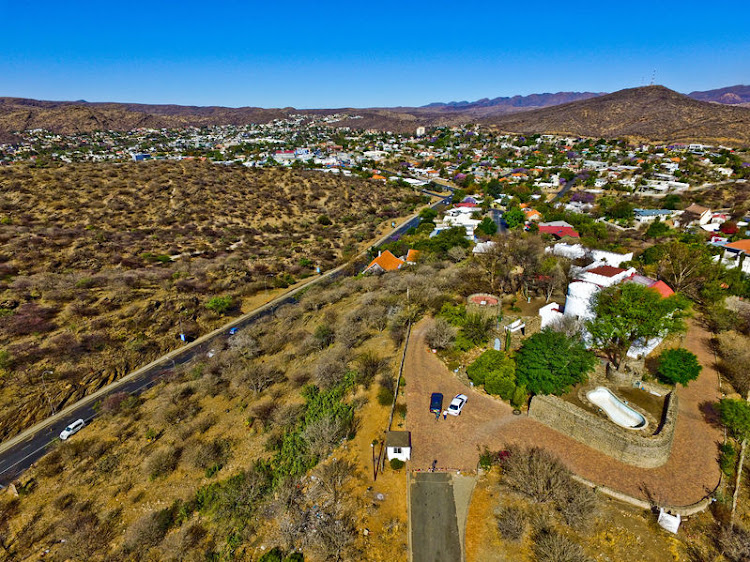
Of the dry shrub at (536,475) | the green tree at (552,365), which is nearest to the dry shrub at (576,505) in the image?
the dry shrub at (536,475)

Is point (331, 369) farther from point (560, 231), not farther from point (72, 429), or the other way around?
point (560, 231)

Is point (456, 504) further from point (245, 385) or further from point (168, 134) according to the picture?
point (168, 134)

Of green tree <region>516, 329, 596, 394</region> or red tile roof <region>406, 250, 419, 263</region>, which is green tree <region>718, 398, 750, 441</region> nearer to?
green tree <region>516, 329, 596, 394</region>

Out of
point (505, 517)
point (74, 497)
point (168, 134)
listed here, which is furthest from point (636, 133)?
point (168, 134)

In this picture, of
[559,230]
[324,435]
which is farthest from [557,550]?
[559,230]

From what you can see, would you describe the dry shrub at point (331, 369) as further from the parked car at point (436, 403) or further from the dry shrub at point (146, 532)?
the dry shrub at point (146, 532)
